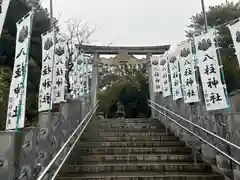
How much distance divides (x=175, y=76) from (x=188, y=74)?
4.61ft

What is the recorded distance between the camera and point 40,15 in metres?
17.5

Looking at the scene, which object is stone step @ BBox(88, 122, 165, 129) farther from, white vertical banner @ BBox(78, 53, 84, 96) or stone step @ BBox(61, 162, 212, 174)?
stone step @ BBox(61, 162, 212, 174)

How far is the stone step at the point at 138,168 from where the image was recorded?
543cm

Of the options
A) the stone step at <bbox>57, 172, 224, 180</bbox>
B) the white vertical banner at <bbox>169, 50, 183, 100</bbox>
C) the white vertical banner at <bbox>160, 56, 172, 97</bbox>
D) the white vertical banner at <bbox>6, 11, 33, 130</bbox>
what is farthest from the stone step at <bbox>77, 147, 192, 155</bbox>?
the white vertical banner at <bbox>160, 56, 172, 97</bbox>

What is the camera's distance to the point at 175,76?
8953 millimetres

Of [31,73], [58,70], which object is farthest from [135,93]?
[58,70]

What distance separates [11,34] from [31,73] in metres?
2.90

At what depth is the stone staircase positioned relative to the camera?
508cm

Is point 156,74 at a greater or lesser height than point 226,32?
lesser

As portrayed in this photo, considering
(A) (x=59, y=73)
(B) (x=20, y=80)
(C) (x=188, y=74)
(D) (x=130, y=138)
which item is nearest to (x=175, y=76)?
(C) (x=188, y=74)

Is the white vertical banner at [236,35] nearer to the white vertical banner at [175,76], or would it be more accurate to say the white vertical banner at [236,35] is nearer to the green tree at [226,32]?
the white vertical banner at [175,76]

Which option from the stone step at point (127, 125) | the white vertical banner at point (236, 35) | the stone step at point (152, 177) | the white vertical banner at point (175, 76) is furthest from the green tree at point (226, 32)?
the stone step at point (152, 177)

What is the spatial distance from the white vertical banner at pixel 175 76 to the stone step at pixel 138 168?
3.27 metres

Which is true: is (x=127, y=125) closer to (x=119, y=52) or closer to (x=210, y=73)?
(x=210, y=73)
